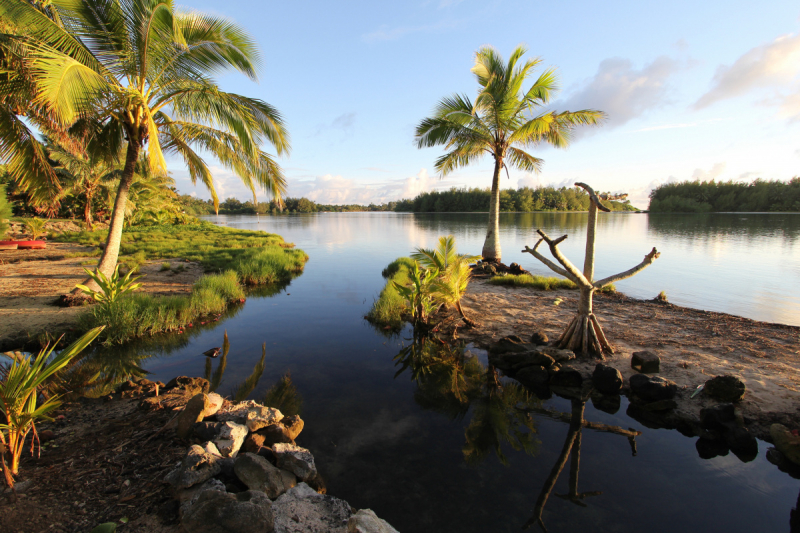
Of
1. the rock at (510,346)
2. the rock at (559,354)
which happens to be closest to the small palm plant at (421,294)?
the rock at (510,346)

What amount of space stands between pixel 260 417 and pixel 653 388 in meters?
5.61

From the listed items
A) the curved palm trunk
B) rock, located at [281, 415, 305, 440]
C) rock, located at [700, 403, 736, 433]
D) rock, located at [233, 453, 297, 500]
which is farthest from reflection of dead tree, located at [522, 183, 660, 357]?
the curved palm trunk

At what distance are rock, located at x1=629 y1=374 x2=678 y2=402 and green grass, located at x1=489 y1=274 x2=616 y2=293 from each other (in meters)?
7.12

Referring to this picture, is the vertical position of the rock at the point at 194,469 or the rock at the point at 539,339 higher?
the rock at the point at 194,469

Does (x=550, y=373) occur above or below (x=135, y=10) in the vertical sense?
below

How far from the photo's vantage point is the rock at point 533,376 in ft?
19.1

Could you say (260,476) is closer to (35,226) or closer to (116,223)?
(116,223)

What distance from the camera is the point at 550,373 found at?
5883 mm

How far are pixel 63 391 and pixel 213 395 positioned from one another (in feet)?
7.64

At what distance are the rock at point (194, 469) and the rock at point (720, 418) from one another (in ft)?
19.6

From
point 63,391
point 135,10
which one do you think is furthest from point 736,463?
point 135,10

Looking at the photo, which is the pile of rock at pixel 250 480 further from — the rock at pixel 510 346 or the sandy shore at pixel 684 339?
the sandy shore at pixel 684 339

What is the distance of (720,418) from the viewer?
4.38 m

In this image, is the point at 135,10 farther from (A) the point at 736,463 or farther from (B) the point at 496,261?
(B) the point at 496,261
